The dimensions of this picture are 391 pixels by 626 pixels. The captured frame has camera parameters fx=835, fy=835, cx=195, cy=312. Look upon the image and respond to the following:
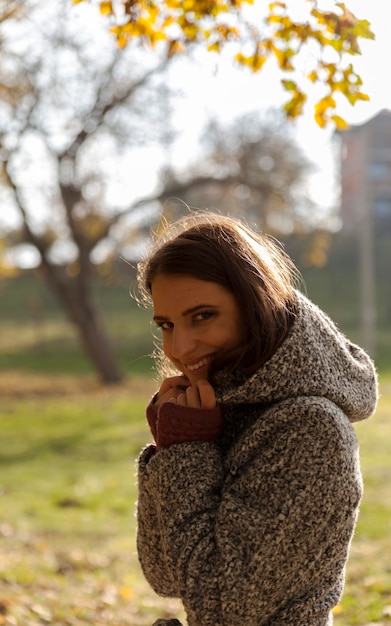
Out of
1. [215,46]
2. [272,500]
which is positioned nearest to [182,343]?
[272,500]

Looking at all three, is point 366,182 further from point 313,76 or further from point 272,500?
point 272,500

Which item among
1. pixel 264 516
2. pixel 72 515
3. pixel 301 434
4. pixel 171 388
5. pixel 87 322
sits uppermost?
pixel 87 322

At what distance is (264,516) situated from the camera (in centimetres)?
186

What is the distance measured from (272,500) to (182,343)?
16.9 inches

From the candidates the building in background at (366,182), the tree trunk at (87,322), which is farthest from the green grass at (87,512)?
the building in background at (366,182)

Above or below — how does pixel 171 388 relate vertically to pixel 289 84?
below

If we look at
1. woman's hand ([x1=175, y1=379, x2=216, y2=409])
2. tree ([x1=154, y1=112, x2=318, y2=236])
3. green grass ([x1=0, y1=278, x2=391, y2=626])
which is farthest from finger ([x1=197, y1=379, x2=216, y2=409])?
tree ([x1=154, y1=112, x2=318, y2=236])

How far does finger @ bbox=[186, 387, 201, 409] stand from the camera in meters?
2.01

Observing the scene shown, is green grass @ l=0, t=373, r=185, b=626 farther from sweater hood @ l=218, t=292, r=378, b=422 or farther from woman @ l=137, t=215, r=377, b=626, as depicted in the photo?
sweater hood @ l=218, t=292, r=378, b=422

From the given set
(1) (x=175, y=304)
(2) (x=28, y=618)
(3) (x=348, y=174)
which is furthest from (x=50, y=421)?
(3) (x=348, y=174)

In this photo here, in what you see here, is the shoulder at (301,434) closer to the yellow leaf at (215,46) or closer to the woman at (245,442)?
the woman at (245,442)

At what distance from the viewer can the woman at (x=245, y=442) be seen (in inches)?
72.8

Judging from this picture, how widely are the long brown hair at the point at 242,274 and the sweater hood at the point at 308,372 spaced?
36 mm

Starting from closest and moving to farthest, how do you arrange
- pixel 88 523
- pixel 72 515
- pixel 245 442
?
pixel 245 442, pixel 88 523, pixel 72 515
